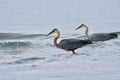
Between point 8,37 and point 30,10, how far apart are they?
14.6 meters

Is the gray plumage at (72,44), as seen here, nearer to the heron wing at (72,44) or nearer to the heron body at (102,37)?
the heron wing at (72,44)

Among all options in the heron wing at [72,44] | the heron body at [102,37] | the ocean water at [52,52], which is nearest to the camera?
the ocean water at [52,52]

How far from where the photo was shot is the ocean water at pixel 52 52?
15828 millimetres

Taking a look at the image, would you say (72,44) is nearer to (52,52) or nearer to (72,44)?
(72,44)

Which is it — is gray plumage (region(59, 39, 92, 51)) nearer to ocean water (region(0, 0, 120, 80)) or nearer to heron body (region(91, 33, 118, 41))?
ocean water (region(0, 0, 120, 80))

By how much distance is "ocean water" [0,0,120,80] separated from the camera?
51.9 ft

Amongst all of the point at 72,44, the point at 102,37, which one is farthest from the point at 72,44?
the point at 102,37

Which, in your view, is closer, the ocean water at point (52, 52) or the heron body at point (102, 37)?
the ocean water at point (52, 52)

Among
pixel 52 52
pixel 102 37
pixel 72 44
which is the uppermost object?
pixel 72 44

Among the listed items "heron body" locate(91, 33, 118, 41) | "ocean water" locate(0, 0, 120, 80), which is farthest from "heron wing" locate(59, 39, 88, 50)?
"heron body" locate(91, 33, 118, 41)

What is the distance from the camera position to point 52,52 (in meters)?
19.8

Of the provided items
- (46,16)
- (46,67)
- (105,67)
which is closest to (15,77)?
(46,67)

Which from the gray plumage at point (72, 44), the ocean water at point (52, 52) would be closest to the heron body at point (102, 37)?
the ocean water at point (52, 52)

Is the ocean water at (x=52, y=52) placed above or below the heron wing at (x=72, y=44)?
below
